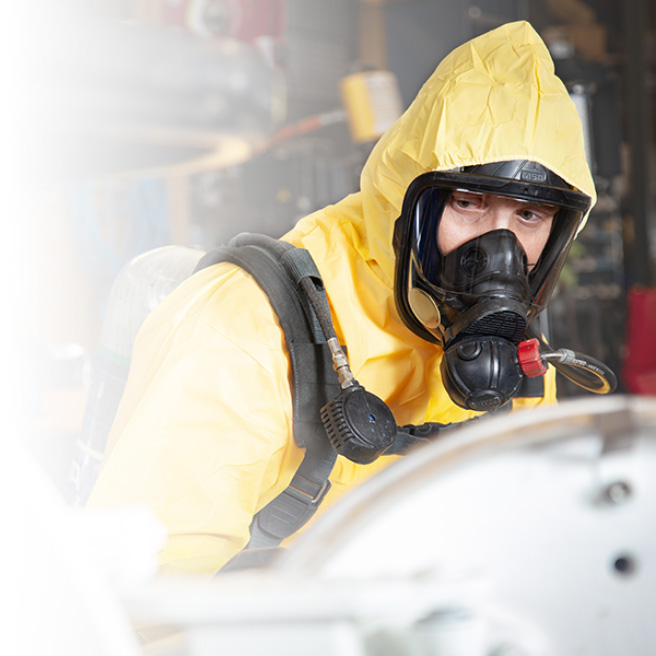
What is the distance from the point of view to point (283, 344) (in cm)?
113

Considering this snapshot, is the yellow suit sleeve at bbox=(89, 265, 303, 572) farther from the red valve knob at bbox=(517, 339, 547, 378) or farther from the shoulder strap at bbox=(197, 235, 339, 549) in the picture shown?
the red valve knob at bbox=(517, 339, 547, 378)

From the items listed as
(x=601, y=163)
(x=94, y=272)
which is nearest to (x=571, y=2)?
(x=601, y=163)

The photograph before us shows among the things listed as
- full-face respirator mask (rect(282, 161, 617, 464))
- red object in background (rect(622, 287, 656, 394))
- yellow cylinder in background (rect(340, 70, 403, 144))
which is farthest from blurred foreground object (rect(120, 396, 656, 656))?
red object in background (rect(622, 287, 656, 394))

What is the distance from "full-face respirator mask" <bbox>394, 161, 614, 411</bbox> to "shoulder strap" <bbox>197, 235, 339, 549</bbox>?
0.19 meters

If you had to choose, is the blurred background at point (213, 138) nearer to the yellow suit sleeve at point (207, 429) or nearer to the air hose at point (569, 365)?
the yellow suit sleeve at point (207, 429)

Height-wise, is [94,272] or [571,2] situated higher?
[571,2]

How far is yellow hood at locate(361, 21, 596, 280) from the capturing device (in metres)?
1.19

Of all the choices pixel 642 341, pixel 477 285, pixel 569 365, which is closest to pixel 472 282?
pixel 477 285

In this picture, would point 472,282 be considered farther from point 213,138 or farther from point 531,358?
point 213,138

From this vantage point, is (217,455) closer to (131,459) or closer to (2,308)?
(131,459)

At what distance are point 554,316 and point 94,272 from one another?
3.41m

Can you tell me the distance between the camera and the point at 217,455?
3.43 feet

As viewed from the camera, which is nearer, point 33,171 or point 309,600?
point 309,600

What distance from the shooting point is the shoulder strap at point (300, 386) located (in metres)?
1.11
